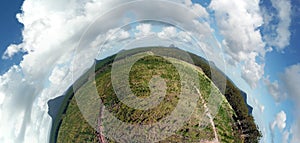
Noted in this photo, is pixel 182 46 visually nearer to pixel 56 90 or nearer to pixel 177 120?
pixel 177 120

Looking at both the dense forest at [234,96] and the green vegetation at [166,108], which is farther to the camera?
the dense forest at [234,96]

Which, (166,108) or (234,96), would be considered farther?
(234,96)

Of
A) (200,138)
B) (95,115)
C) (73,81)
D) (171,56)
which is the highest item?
(171,56)

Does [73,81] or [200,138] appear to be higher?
[73,81]

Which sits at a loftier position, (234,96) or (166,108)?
(234,96)

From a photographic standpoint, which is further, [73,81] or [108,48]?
[73,81]

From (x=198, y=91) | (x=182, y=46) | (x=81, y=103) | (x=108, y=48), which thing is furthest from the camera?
(x=198, y=91)

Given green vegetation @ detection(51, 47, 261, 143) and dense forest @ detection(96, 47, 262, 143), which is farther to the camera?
dense forest @ detection(96, 47, 262, 143)

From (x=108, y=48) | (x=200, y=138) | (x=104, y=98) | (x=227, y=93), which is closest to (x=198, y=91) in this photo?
(x=227, y=93)
